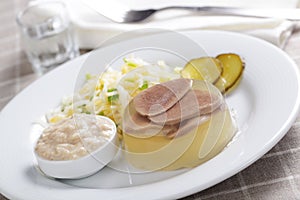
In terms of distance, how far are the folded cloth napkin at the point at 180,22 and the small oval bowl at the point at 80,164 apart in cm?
83

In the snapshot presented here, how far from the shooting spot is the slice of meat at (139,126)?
5.47ft

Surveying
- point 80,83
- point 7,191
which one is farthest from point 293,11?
point 7,191

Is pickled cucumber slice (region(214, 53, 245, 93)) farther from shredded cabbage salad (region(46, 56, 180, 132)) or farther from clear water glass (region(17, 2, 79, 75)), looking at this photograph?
clear water glass (region(17, 2, 79, 75))

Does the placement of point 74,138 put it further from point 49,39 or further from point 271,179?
point 49,39

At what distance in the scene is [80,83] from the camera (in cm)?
209

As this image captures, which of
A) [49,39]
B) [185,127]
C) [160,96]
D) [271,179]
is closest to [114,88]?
[160,96]

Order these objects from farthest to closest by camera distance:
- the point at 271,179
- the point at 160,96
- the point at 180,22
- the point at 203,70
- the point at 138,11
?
1. the point at 138,11
2. the point at 180,22
3. the point at 203,70
4. the point at 160,96
5. the point at 271,179

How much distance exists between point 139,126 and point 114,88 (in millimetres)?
301

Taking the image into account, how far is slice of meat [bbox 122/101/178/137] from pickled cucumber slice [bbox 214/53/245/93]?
15.8 inches

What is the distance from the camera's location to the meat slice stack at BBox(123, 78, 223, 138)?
1.66m

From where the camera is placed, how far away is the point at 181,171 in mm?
1659

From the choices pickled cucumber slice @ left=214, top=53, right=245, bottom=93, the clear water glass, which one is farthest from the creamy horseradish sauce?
the clear water glass

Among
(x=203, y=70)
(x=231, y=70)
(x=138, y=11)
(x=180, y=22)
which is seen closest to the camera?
(x=203, y=70)

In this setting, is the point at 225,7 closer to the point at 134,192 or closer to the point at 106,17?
the point at 106,17
